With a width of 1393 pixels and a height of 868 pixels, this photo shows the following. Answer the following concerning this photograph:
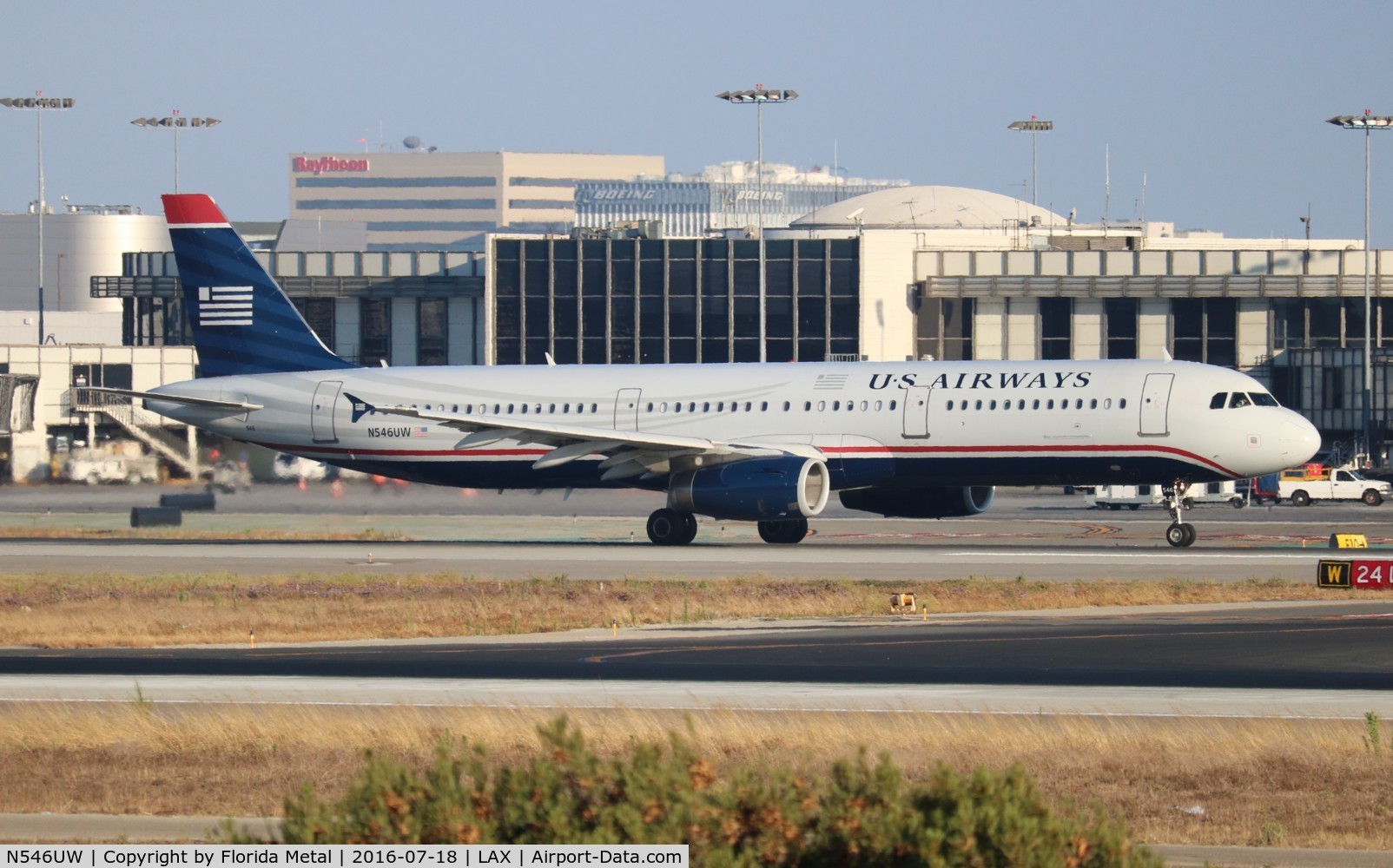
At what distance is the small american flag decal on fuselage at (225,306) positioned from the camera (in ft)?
163

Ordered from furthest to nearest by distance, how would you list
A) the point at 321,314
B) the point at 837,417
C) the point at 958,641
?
the point at 321,314, the point at 837,417, the point at 958,641

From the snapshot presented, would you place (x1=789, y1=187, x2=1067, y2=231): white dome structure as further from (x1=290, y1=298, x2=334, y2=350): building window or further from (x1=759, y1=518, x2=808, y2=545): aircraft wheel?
(x1=759, y1=518, x2=808, y2=545): aircraft wheel

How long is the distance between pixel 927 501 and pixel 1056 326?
52591 mm

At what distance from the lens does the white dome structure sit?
404 feet

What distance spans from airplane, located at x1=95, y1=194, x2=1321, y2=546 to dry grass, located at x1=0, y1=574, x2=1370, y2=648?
791 cm

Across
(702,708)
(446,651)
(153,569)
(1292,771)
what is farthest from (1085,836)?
(153,569)

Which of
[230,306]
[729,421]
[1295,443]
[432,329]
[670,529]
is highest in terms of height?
[432,329]

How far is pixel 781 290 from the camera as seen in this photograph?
9500cm

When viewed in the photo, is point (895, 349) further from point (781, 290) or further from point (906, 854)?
point (906, 854)

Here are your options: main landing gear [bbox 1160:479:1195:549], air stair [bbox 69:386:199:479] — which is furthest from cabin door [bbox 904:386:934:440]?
air stair [bbox 69:386:199:479]

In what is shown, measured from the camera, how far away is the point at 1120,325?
311ft

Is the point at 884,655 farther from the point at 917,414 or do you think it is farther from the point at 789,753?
the point at 917,414
